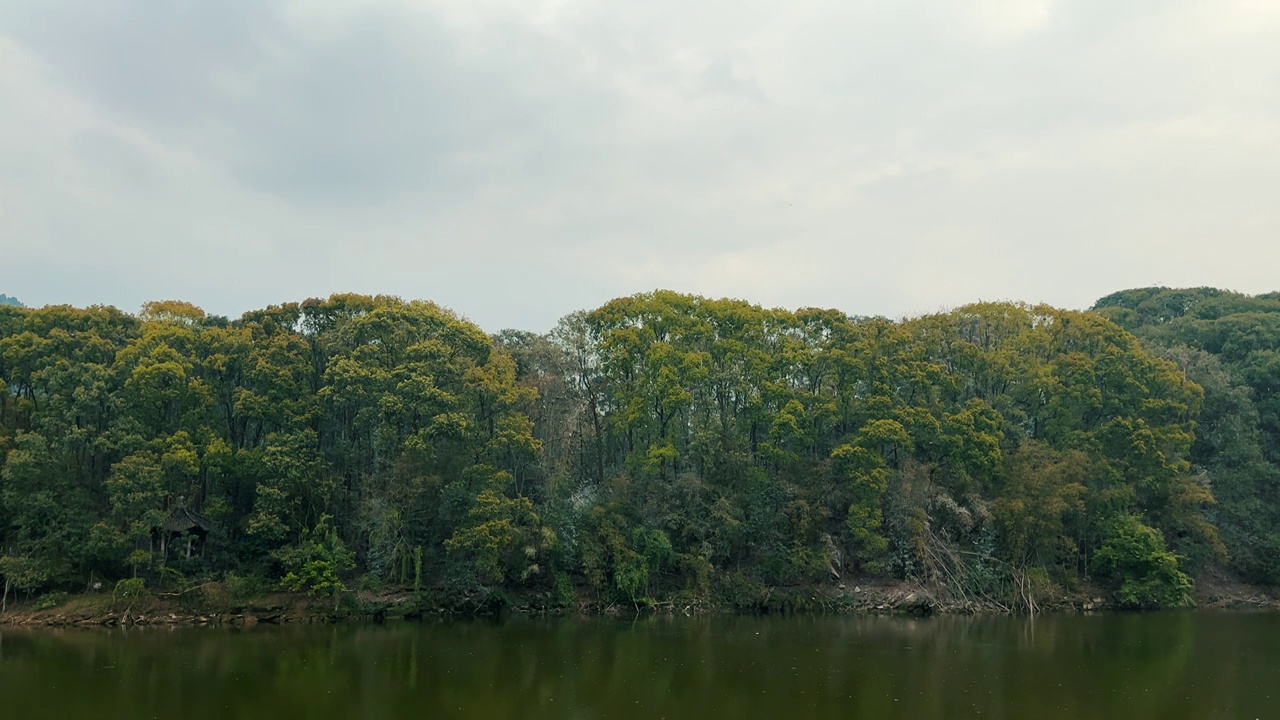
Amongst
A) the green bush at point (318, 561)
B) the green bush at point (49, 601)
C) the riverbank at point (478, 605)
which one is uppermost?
the green bush at point (318, 561)

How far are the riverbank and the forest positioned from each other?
0.54 meters

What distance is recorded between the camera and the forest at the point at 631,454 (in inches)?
1242

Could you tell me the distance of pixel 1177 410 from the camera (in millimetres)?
37188

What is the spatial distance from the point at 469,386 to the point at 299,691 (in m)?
16.4

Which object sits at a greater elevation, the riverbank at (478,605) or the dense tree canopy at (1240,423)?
the dense tree canopy at (1240,423)

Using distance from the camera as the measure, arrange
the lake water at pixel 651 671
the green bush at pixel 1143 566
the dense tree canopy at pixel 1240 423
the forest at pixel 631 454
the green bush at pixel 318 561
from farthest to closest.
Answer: the dense tree canopy at pixel 1240 423 → the green bush at pixel 1143 566 → the forest at pixel 631 454 → the green bush at pixel 318 561 → the lake water at pixel 651 671

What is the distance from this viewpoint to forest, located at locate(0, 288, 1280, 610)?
1242 inches

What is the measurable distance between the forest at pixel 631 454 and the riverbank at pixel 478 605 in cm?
54

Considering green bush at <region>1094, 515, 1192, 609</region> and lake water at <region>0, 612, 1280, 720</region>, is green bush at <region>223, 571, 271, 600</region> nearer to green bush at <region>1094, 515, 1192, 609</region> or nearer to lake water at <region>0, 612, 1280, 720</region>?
lake water at <region>0, 612, 1280, 720</region>

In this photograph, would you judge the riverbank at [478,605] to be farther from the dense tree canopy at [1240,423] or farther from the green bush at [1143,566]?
the dense tree canopy at [1240,423]

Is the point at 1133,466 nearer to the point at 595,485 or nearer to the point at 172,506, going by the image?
the point at 595,485

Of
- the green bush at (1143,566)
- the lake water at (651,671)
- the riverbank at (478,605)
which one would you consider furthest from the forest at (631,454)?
the lake water at (651,671)

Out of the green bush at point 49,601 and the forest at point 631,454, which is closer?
the green bush at point 49,601

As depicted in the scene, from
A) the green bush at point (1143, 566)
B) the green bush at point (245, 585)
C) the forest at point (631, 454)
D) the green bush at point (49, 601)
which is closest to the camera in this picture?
the green bush at point (49, 601)
